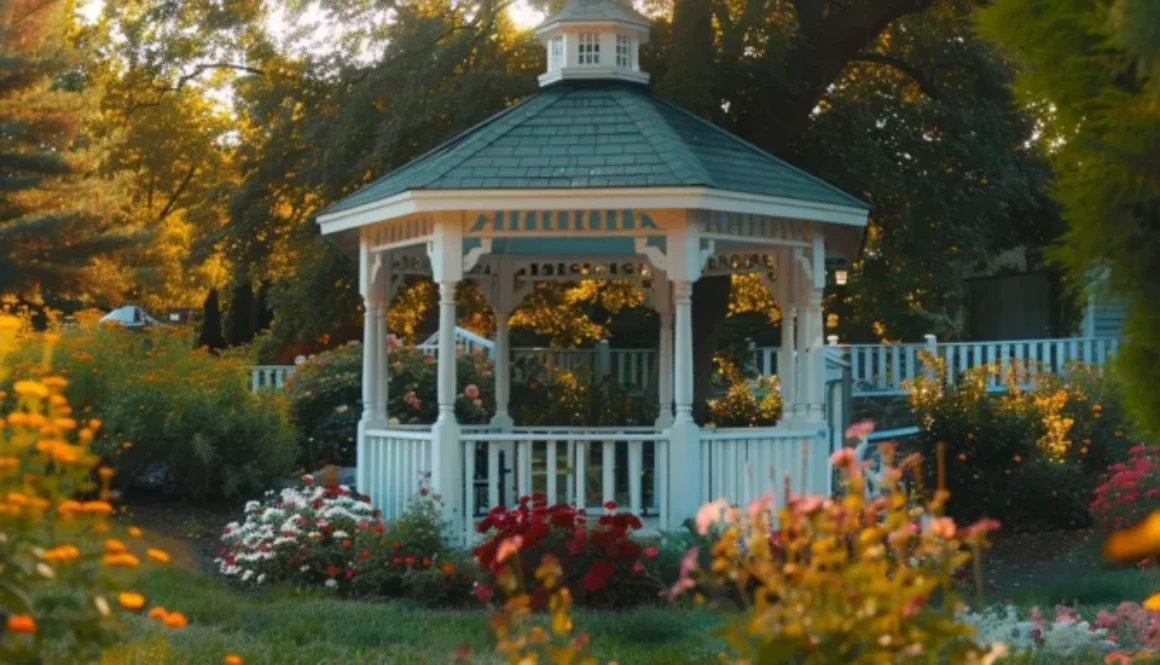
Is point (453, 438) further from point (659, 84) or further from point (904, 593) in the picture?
point (904, 593)

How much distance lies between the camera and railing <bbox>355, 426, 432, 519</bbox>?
1147 centimetres

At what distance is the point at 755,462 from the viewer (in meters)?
11.3

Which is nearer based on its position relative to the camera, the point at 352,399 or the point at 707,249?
the point at 707,249

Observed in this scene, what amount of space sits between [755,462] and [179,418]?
530 centimetres

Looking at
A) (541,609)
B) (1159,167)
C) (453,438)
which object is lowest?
(541,609)

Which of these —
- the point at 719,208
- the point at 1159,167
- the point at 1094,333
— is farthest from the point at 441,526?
the point at 1094,333

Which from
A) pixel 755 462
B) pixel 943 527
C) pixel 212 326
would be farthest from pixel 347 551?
pixel 212 326

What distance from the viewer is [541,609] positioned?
30.5ft

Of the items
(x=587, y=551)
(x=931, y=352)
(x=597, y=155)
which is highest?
(x=597, y=155)

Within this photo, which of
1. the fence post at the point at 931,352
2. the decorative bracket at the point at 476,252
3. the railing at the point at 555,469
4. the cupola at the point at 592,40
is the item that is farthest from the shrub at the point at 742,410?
the decorative bracket at the point at 476,252

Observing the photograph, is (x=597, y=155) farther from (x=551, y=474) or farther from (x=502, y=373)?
(x=502, y=373)

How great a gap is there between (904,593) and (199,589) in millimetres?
7104

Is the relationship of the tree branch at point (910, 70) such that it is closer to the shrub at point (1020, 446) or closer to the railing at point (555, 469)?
the shrub at point (1020, 446)

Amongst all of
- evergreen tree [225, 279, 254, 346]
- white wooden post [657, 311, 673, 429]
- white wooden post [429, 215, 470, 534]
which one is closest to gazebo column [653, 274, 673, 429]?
white wooden post [657, 311, 673, 429]
